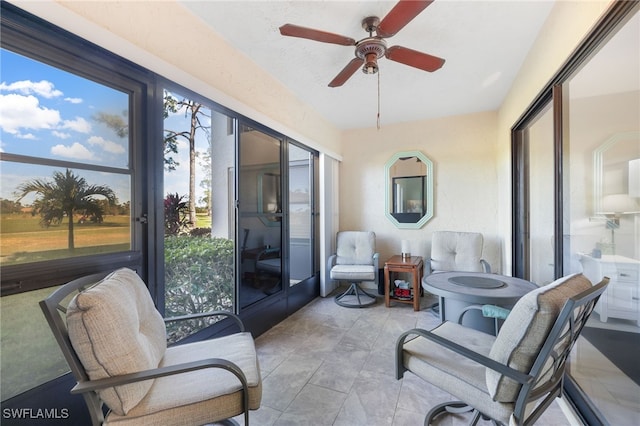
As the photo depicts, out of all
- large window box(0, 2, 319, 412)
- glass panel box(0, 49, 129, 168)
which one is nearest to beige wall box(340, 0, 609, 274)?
large window box(0, 2, 319, 412)

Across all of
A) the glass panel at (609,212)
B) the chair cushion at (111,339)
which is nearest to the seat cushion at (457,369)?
the glass panel at (609,212)

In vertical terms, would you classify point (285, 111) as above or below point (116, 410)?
above

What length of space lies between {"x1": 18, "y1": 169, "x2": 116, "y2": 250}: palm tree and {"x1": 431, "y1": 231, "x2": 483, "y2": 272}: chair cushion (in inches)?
139

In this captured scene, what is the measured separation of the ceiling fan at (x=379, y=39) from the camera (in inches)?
57.5

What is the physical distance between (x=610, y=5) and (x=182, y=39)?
230 centimetres

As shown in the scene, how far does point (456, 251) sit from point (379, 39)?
Answer: 280 centimetres

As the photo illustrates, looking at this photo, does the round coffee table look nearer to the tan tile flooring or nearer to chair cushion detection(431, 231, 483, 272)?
the tan tile flooring

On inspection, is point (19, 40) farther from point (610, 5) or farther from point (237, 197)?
point (610, 5)

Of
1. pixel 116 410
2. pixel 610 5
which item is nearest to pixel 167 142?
pixel 116 410

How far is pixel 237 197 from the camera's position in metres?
2.44

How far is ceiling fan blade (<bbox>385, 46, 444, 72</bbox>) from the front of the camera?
1.82 m

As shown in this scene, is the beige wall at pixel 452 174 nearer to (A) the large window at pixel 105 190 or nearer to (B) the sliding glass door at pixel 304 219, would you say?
(B) the sliding glass door at pixel 304 219

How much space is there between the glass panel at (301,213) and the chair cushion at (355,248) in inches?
18.3

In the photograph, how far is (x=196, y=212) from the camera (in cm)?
223
